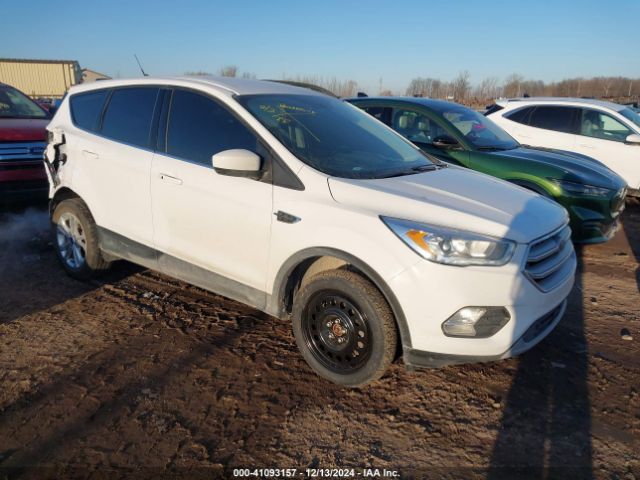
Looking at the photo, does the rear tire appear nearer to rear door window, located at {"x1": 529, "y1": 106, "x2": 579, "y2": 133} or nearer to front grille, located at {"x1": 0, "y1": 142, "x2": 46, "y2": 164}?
front grille, located at {"x1": 0, "y1": 142, "x2": 46, "y2": 164}

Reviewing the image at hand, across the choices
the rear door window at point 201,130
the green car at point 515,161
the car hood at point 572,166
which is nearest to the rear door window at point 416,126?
the green car at point 515,161

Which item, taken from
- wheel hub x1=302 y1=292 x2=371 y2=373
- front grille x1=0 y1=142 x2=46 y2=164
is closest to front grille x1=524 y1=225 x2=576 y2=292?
wheel hub x1=302 y1=292 x2=371 y2=373

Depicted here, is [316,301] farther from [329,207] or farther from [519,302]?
[519,302]

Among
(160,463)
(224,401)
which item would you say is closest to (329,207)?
(224,401)

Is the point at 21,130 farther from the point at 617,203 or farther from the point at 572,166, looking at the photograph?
the point at 617,203

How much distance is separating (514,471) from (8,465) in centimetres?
248

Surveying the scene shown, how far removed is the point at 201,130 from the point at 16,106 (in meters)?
5.69

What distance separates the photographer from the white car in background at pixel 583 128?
7938mm

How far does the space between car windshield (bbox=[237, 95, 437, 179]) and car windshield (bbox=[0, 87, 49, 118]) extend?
18.3ft

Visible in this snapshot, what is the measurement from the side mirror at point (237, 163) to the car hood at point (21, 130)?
4.59m

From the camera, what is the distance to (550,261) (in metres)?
2.96

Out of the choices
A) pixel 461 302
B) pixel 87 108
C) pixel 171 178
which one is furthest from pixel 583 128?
pixel 87 108

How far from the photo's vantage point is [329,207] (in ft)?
9.54

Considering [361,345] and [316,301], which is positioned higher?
[316,301]
